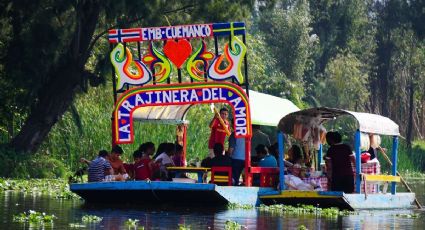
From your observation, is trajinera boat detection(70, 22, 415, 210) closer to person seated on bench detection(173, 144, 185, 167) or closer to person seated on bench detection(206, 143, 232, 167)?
person seated on bench detection(206, 143, 232, 167)

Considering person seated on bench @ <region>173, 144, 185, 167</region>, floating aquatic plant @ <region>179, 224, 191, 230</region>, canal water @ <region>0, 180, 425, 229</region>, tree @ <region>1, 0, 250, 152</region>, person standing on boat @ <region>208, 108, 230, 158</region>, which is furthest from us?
tree @ <region>1, 0, 250, 152</region>

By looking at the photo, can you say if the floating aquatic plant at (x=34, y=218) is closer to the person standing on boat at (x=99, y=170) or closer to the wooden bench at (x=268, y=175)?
the person standing on boat at (x=99, y=170)

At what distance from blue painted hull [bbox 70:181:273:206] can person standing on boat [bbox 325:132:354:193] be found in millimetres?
1289

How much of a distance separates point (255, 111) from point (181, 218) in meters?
5.36

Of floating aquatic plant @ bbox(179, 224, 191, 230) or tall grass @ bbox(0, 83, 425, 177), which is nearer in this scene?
floating aquatic plant @ bbox(179, 224, 191, 230)

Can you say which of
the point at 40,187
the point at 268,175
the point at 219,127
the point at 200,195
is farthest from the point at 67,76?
the point at 200,195

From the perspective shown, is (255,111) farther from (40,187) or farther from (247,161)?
(40,187)

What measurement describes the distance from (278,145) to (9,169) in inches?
389

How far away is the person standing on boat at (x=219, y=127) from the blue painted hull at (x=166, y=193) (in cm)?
187

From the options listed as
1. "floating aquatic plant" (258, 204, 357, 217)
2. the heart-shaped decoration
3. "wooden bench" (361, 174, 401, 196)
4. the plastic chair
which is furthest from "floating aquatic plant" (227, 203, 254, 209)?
the heart-shaped decoration

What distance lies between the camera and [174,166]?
2384 centimetres

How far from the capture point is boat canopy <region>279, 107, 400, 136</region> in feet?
75.3

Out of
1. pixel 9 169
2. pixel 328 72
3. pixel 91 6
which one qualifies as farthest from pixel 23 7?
pixel 328 72

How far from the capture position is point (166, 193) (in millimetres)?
22234
